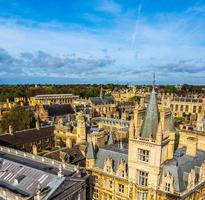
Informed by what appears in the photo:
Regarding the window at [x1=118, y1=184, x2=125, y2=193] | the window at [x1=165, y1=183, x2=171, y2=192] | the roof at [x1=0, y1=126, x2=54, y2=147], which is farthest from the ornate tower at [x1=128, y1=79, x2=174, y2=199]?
the roof at [x1=0, y1=126, x2=54, y2=147]

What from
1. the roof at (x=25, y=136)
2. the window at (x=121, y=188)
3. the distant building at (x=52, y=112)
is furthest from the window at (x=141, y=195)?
the distant building at (x=52, y=112)

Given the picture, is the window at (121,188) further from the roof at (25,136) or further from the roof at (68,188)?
the roof at (25,136)

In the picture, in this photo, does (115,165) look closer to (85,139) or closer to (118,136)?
(85,139)

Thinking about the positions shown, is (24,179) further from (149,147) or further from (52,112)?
(52,112)

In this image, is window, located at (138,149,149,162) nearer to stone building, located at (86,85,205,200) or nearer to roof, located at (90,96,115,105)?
stone building, located at (86,85,205,200)

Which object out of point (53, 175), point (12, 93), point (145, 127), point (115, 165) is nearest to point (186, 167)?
point (145, 127)

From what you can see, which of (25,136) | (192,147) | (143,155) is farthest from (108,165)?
(25,136)
